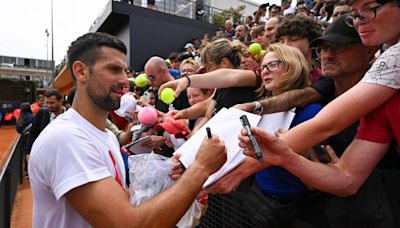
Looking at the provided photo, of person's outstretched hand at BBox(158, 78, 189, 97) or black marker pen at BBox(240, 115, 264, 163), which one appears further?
person's outstretched hand at BBox(158, 78, 189, 97)

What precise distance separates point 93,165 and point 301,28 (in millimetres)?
1874

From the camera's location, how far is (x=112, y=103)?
1.63 meters

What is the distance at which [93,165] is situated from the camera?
1.36 metres

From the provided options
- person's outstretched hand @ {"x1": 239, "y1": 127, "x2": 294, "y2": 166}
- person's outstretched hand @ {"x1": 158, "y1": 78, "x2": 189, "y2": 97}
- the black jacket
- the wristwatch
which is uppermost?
person's outstretched hand @ {"x1": 158, "y1": 78, "x2": 189, "y2": 97}

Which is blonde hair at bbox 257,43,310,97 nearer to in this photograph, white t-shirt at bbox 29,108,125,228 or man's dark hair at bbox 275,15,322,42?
man's dark hair at bbox 275,15,322,42

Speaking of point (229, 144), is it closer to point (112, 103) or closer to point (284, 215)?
point (284, 215)

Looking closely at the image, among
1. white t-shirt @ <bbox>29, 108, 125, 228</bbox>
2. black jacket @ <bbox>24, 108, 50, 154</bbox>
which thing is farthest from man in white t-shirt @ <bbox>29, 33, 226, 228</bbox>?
black jacket @ <bbox>24, 108, 50, 154</bbox>

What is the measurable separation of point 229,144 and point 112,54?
0.79m

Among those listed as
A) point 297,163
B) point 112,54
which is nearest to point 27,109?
point 112,54

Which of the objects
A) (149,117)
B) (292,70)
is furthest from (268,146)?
(149,117)

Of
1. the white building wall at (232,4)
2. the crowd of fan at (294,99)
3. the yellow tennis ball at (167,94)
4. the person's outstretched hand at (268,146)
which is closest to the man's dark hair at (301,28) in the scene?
the crowd of fan at (294,99)

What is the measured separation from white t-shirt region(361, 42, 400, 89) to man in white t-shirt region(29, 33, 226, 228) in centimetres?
71

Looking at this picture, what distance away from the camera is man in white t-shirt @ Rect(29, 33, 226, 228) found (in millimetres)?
1279

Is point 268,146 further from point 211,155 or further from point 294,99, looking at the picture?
point 294,99
